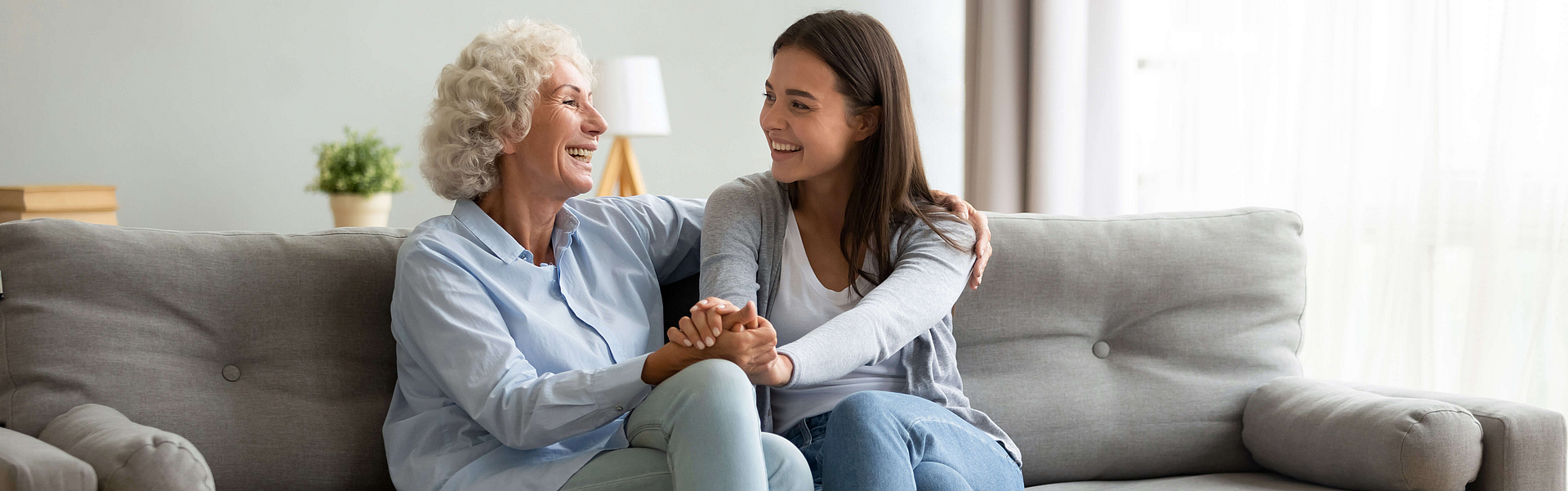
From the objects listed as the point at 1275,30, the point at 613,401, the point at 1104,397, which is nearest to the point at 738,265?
the point at 613,401

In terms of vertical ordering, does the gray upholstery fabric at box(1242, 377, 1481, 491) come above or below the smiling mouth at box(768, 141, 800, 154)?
below

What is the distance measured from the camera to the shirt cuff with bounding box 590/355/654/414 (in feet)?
4.21

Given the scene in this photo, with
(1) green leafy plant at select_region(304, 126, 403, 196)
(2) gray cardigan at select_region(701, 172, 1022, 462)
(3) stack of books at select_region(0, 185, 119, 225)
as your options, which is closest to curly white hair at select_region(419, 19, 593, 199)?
(2) gray cardigan at select_region(701, 172, 1022, 462)

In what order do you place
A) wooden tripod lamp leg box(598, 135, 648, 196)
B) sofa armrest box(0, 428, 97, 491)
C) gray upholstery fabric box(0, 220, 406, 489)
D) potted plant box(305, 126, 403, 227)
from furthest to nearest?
1. wooden tripod lamp leg box(598, 135, 648, 196)
2. potted plant box(305, 126, 403, 227)
3. gray upholstery fabric box(0, 220, 406, 489)
4. sofa armrest box(0, 428, 97, 491)

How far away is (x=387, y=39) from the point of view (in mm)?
3672

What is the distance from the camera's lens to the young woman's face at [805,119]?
61.8 inches

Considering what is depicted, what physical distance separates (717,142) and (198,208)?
1.81 metres

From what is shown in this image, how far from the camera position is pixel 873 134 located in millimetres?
1633

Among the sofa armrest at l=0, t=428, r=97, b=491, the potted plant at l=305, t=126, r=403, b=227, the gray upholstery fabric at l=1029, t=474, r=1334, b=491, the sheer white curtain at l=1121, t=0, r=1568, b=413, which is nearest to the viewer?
the sofa armrest at l=0, t=428, r=97, b=491

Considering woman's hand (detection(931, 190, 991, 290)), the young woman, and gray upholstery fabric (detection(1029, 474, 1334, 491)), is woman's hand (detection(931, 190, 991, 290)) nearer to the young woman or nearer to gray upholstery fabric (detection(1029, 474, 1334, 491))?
the young woman

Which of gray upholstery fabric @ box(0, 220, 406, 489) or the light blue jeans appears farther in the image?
gray upholstery fabric @ box(0, 220, 406, 489)

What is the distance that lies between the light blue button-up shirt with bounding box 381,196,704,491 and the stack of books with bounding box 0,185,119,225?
1591 mm

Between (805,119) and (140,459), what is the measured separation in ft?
3.06

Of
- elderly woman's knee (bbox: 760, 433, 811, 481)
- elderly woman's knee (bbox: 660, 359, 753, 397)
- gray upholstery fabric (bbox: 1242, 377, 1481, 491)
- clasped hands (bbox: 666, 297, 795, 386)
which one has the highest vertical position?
clasped hands (bbox: 666, 297, 795, 386)
